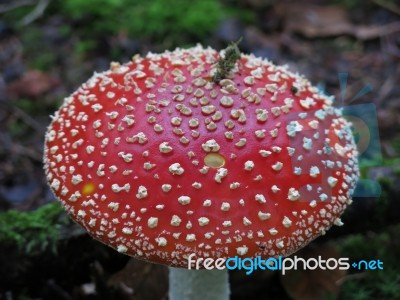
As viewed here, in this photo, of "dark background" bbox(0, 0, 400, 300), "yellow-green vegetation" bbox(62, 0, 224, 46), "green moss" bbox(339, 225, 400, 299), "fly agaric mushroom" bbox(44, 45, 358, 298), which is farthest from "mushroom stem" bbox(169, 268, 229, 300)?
"yellow-green vegetation" bbox(62, 0, 224, 46)

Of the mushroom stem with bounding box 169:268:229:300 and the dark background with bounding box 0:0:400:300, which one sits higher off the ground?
the dark background with bounding box 0:0:400:300

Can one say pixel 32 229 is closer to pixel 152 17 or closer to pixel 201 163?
pixel 201 163

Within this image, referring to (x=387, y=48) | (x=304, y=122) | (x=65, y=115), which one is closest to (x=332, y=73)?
(x=387, y=48)

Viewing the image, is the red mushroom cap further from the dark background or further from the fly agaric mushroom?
the dark background

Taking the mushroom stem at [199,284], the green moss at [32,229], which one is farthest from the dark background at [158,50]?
the mushroom stem at [199,284]

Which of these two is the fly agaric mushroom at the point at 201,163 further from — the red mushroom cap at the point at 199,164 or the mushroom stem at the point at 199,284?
the mushroom stem at the point at 199,284
